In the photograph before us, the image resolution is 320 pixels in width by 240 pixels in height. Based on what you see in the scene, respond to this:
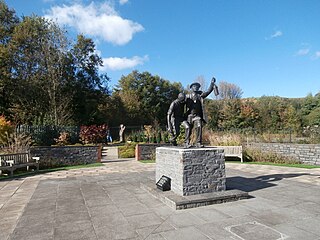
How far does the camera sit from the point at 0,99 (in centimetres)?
2328

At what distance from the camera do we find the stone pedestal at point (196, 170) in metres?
5.13

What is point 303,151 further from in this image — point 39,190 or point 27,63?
point 27,63

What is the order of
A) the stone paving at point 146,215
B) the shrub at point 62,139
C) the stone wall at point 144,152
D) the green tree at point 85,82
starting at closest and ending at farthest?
the stone paving at point 146,215 < the stone wall at point 144,152 < the shrub at point 62,139 < the green tree at point 85,82

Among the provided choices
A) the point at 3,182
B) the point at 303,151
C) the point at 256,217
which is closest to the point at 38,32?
the point at 3,182

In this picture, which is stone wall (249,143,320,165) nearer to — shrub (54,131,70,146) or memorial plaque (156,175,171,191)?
memorial plaque (156,175,171,191)

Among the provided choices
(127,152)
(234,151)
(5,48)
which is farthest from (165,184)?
(5,48)

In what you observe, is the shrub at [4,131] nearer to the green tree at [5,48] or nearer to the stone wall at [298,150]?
the green tree at [5,48]

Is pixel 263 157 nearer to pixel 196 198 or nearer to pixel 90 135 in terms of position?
pixel 196 198

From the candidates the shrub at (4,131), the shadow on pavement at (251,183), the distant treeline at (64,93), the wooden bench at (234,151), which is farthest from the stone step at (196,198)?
the distant treeline at (64,93)

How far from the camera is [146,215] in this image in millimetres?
4285

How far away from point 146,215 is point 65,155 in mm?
9225

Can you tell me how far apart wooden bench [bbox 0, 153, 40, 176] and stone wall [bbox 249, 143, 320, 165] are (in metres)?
11.0

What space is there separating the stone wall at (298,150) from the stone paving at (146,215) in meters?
5.17

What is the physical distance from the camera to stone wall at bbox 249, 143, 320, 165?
11.0 metres
